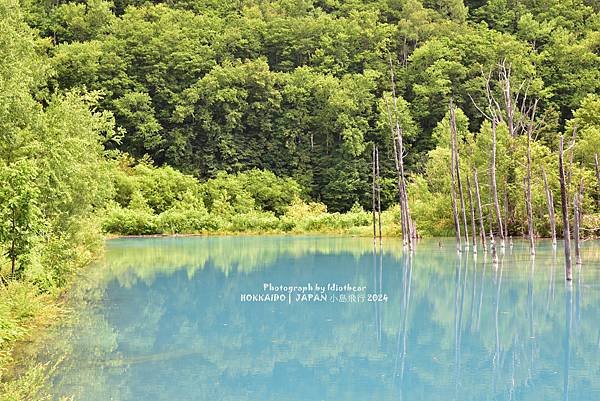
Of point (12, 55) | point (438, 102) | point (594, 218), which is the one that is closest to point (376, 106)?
point (438, 102)

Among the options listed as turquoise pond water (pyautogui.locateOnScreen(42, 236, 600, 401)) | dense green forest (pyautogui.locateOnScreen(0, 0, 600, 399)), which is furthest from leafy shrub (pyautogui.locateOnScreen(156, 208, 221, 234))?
turquoise pond water (pyautogui.locateOnScreen(42, 236, 600, 401))

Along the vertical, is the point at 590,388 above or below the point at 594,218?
below

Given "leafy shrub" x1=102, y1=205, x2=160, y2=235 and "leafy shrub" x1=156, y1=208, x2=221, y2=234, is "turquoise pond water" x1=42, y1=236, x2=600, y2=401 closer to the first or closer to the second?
"leafy shrub" x1=102, y1=205, x2=160, y2=235

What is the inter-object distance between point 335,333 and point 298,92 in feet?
177

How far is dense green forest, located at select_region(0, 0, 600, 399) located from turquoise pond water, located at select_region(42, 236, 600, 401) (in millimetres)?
20149

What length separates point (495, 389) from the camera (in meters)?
10.4

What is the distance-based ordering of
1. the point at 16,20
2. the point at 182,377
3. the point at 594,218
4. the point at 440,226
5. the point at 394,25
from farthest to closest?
the point at 394,25 → the point at 440,226 → the point at 594,218 → the point at 16,20 → the point at 182,377

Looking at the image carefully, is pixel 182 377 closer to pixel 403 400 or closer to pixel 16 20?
pixel 403 400

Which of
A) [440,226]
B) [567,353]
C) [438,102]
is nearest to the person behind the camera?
[567,353]

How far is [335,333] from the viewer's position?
1489 cm

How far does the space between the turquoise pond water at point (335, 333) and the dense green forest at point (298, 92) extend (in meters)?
20.1

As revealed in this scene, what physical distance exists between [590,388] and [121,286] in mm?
14879

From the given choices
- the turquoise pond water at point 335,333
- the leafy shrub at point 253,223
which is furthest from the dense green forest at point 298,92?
the turquoise pond water at point 335,333

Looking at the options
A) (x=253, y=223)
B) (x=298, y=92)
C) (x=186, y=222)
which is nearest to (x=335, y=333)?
(x=186, y=222)
